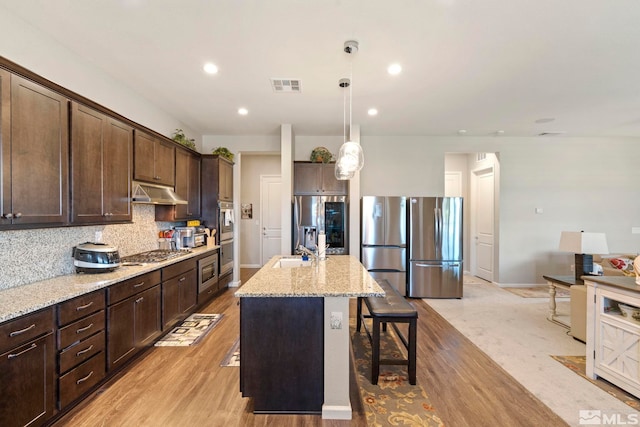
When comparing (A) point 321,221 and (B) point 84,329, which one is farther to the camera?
(A) point 321,221

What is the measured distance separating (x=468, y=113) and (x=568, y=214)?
3.31 m

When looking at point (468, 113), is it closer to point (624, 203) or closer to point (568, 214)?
point (568, 214)

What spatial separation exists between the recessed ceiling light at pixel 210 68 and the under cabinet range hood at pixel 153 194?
141 cm

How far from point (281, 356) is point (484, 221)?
17.8 ft

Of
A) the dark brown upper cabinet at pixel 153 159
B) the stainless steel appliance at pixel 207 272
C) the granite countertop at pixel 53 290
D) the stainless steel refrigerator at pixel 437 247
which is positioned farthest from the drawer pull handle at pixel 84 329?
the stainless steel refrigerator at pixel 437 247

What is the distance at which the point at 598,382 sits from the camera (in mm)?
2254

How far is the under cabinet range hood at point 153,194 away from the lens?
2936mm

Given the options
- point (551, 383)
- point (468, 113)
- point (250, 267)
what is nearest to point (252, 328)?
point (551, 383)

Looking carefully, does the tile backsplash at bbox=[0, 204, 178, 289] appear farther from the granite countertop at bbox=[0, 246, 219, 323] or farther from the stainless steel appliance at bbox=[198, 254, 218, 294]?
the stainless steel appliance at bbox=[198, 254, 218, 294]

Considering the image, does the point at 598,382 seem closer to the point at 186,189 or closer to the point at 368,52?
the point at 368,52

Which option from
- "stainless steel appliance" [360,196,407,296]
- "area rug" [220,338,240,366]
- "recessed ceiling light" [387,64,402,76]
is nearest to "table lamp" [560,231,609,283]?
"stainless steel appliance" [360,196,407,296]

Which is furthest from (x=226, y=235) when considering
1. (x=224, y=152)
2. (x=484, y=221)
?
(x=484, y=221)

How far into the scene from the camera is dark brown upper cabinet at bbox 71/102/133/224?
2.18 m

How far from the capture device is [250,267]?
6945 mm
